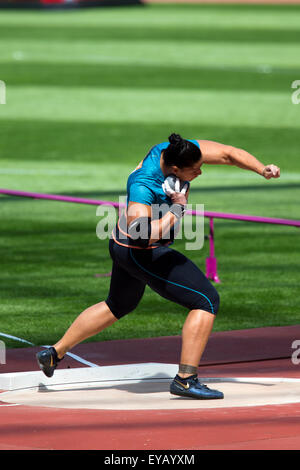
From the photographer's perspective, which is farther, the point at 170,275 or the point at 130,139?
the point at 130,139

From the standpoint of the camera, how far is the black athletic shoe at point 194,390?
744cm

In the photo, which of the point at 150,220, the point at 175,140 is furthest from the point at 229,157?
the point at 150,220

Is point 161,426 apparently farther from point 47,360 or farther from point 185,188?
point 185,188

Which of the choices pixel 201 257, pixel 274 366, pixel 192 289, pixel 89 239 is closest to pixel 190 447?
pixel 192 289

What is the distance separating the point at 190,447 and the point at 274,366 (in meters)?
2.27

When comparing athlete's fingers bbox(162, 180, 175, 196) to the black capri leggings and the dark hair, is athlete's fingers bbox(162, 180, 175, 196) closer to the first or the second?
the dark hair

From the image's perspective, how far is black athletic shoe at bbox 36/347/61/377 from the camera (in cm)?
764

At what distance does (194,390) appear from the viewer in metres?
7.43

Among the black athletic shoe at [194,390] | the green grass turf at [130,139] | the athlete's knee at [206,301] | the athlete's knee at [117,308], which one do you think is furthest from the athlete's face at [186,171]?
the green grass turf at [130,139]

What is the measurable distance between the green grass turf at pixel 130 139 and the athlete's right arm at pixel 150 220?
2.25 meters

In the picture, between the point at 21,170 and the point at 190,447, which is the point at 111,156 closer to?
the point at 21,170

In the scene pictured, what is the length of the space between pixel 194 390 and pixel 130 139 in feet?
52.3

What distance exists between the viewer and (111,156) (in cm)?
2161

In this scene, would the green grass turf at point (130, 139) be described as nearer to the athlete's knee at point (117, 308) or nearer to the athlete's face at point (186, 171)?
the athlete's knee at point (117, 308)
